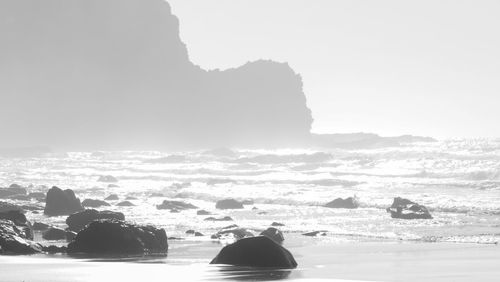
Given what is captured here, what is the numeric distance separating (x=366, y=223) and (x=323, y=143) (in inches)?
5963

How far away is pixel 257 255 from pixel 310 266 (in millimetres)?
1478

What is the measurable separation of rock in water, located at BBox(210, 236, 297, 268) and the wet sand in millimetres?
495

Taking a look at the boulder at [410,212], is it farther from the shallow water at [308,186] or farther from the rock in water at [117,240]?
the rock in water at [117,240]

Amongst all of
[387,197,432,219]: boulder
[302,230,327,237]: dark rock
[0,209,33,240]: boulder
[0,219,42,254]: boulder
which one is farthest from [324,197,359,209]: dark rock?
[0,219,42,254]: boulder

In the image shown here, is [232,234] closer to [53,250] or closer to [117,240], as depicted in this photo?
[117,240]

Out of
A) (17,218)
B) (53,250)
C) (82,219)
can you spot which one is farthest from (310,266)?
(82,219)

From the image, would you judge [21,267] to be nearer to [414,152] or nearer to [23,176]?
[23,176]

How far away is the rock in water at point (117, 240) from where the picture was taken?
78.5ft

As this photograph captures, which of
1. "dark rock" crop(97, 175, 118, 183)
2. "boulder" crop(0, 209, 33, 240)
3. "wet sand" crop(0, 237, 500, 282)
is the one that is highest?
"dark rock" crop(97, 175, 118, 183)

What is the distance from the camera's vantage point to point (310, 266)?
2047 cm

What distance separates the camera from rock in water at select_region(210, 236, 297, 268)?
1983cm

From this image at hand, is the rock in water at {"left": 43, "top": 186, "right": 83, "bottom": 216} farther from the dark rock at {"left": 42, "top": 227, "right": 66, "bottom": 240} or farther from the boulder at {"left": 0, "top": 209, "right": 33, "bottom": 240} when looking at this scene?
the dark rock at {"left": 42, "top": 227, "right": 66, "bottom": 240}

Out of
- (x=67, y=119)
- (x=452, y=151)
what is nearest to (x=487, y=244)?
(x=452, y=151)

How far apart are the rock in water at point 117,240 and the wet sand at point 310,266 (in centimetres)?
88
